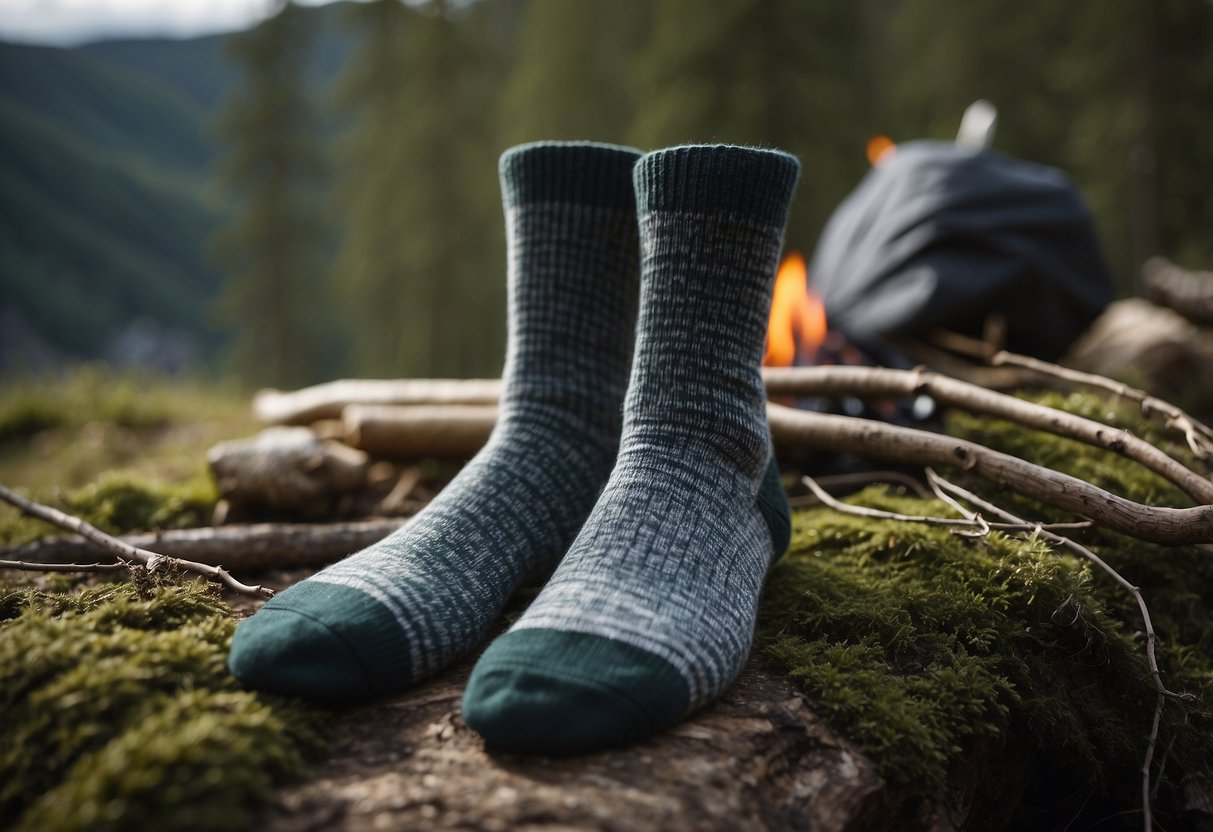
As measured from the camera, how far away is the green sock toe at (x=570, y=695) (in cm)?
77

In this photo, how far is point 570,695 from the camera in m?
0.78

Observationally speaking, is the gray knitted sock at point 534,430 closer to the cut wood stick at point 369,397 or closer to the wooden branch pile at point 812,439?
the wooden branch pile at point 812,439

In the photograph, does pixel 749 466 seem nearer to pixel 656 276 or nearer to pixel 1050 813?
pixel 656 276

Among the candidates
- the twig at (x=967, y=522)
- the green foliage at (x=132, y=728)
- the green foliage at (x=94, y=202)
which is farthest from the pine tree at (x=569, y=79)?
the green foliage at (x=94, y=202)

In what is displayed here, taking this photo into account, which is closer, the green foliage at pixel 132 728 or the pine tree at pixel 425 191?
the green foliage at pixel 132 728

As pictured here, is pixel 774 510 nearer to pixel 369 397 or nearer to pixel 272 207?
pixel 369 397

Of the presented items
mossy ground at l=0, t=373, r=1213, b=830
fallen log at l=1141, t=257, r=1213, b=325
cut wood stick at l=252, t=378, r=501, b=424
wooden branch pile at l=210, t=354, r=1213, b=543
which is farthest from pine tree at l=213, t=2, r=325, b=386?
mossy ground at l=0, t=373, r=1213, b=830

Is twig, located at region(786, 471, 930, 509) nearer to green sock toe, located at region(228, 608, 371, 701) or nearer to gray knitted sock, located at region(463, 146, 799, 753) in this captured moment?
gray knitted sock, located at region(463, 146, 799, 753)

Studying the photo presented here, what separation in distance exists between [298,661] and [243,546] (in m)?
0.69

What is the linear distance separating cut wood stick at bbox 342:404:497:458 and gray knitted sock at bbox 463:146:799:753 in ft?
3.07

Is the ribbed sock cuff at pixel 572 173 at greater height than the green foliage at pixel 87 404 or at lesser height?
greater

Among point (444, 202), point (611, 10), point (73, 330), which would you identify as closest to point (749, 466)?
point (444, 202)

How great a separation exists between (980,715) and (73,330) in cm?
3714

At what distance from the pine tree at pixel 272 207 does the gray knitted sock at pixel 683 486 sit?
41.5ft
